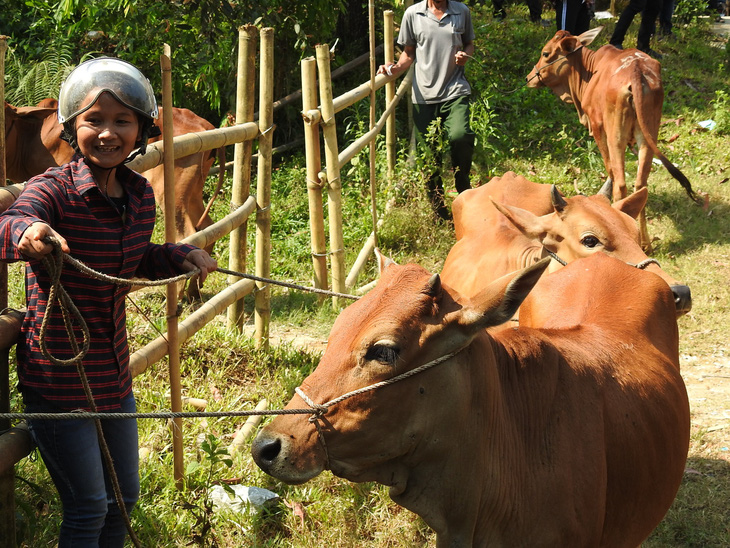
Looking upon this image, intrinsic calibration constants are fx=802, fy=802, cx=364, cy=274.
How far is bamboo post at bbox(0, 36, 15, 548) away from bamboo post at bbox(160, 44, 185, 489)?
80 centimetres

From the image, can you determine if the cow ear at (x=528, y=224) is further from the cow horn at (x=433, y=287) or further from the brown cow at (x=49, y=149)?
the brown cow at (x=49, y=149)

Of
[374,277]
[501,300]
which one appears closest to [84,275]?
[501,300]

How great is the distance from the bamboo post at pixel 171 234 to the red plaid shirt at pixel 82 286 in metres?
0.76

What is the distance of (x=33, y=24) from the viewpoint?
1015 centimetres

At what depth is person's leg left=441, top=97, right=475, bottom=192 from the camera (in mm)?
8500

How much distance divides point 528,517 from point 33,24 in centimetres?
959

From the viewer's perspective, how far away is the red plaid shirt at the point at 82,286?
2.62 metres

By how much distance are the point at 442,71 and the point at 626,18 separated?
542 cm

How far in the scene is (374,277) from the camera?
767 cm

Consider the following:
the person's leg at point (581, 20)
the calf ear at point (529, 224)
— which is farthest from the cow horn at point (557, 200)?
the person's leg at point (581, 20)

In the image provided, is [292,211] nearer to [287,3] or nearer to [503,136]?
[287,3]

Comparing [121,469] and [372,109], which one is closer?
[121,469]

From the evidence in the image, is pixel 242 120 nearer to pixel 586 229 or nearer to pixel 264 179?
pixel 264 179

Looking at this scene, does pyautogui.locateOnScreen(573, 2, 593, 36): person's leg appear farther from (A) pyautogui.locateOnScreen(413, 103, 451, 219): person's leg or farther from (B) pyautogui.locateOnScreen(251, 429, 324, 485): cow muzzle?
(B) pyautogui.locateOnScreen(251, 429, 324, 485): cow muzzle
